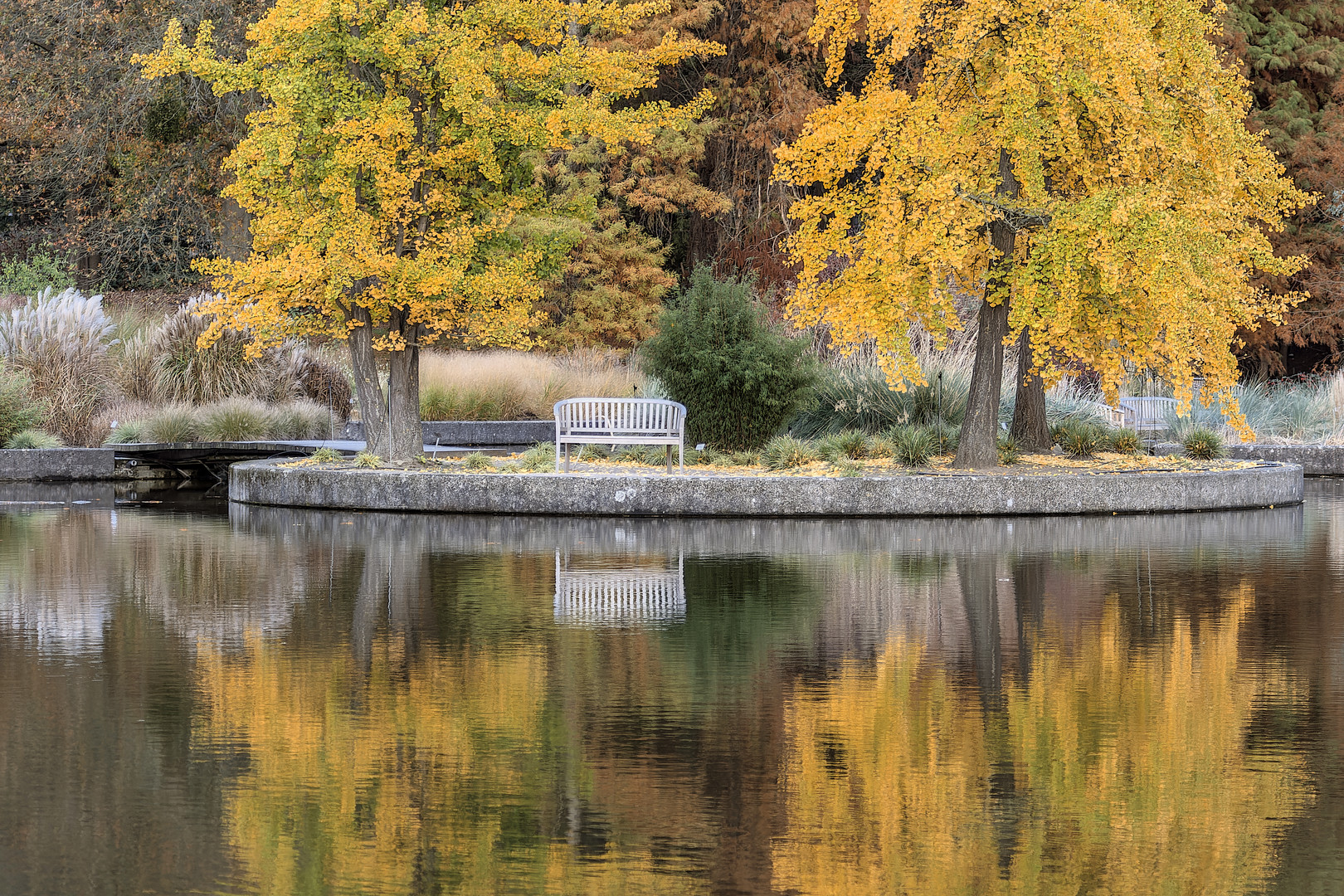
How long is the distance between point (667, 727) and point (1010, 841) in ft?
6.42

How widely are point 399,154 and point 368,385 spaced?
267 centimetres

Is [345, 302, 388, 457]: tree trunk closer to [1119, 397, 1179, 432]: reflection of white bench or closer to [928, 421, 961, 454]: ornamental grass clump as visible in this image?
[928, 421, 961, 454]: ornamental grass clump

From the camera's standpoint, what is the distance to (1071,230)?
1711 centimetres

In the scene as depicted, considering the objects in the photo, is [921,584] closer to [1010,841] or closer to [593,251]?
[1010,841]

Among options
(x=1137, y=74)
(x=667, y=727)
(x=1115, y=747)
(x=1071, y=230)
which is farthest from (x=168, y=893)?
(x=1137, y=74)

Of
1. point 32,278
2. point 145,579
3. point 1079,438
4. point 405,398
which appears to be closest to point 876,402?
point 1079,438

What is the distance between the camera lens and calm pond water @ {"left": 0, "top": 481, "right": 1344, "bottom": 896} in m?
5.34

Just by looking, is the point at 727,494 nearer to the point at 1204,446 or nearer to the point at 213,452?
the point at 1204,446

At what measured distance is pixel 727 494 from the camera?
56.2 feet

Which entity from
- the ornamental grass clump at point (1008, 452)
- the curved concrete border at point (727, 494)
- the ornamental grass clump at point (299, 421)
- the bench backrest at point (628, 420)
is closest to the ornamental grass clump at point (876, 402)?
the ornamental grass clump at point (1008, 452)

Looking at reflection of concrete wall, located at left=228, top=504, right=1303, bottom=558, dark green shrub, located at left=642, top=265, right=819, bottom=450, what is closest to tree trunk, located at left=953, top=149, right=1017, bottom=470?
reflection of concrete wall, located at left=228, top=504, right=1303, bottom=558

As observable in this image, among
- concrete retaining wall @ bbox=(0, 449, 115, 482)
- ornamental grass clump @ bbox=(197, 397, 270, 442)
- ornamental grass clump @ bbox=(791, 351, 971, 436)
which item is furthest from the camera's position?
ornamental grass clump @ bbox=(197, 397, 270, 442)

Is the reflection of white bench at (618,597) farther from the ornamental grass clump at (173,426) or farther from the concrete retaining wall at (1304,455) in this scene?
the concrete retaining wall at (1304,455)

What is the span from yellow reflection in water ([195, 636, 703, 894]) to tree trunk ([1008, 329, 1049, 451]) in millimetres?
13550
